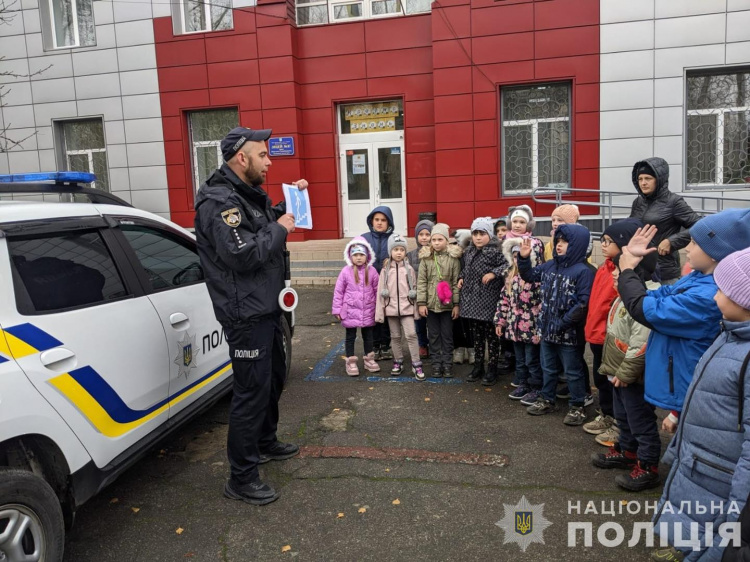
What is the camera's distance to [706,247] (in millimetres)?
2621

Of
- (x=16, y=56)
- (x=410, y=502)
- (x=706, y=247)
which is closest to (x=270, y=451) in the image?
(x=410, y=502)

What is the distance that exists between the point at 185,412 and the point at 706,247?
3.13 m

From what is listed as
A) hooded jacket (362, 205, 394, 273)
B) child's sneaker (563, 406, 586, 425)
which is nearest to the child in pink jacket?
hooded jacket (362, 205, 394, 273)

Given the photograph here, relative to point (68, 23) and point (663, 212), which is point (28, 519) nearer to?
point (663, 212)

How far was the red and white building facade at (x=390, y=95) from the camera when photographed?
10266 mm

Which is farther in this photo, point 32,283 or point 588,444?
point 588,444

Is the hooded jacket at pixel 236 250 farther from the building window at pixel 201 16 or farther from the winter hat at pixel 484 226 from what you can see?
the building window at pixel 201 16

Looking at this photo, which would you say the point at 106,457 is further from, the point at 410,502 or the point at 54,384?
the point at 410,502

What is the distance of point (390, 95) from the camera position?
11781 millimetres

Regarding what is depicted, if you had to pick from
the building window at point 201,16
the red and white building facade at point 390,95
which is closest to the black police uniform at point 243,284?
the red and white building facade at point 390,95

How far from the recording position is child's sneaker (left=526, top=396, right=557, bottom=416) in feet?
14.9

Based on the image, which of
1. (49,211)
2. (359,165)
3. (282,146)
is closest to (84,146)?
(282,146)

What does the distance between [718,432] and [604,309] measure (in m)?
1.84

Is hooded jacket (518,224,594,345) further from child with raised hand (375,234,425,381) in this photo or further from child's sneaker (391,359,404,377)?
child's sneaker (391,359,404,377)
